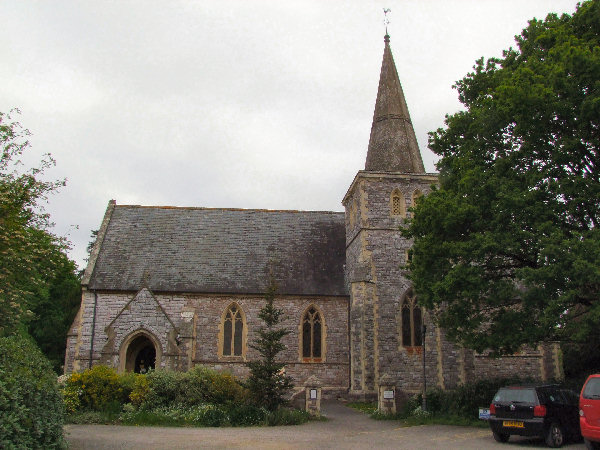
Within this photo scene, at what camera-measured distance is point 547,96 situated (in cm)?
1478

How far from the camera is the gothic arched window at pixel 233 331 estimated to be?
26672 millimetres

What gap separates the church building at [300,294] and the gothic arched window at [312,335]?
5cm

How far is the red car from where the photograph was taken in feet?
36.6

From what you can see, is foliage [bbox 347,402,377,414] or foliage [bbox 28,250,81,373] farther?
foliage [bbox 28,250,81,373]

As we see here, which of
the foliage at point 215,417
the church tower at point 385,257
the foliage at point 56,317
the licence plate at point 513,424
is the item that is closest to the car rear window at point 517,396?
the licence plate at point 513,424

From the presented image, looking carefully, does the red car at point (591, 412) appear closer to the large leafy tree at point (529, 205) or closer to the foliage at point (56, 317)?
the large leafy tree at point (529, 205)

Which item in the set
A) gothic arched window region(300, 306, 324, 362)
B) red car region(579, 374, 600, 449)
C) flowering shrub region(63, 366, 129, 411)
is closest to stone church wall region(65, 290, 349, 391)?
gothic arched window region(300, 306, 324, 362)

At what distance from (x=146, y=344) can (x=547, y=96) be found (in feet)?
66.2

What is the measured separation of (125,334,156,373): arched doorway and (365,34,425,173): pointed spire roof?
14038 mm

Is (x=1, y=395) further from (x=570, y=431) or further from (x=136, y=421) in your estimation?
(x=570, y=431)

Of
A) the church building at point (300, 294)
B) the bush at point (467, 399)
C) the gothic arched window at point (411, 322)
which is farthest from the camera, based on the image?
the gothic arched window at point (411, 322)

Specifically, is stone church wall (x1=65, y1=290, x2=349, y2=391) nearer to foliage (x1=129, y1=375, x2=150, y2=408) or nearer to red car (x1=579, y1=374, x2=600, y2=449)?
foliage (x1=129, y1=375, x2=150, y2=408)

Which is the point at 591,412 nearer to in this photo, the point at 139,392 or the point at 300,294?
the point at 139,392

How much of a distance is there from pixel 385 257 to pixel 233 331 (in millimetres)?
8444
